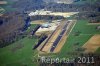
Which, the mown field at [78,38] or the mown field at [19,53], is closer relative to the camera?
the mown field at [78,38]

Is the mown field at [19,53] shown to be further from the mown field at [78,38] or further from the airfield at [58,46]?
the mown field at [78,38]

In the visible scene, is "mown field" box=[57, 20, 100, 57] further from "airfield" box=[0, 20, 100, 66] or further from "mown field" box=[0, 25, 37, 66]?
"mown field" box=[0, 25, 37, 66]

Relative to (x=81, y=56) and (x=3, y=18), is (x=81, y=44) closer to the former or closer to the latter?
(x=81, y=56)

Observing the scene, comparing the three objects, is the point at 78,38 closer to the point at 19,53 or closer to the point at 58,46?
the point at 58,46

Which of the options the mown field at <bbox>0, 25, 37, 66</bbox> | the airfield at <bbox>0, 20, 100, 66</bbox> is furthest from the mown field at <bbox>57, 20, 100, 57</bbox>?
the mown field at <bbox>0, 25, 37, 66</bbox>

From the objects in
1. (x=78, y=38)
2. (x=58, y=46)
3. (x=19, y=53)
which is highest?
(x=78, y=38)

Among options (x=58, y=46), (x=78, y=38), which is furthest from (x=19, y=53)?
(x=78, y=38)

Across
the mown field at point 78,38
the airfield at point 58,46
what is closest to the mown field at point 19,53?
the airfield at point 58,46

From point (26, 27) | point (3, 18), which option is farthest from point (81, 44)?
point (3, 18)
